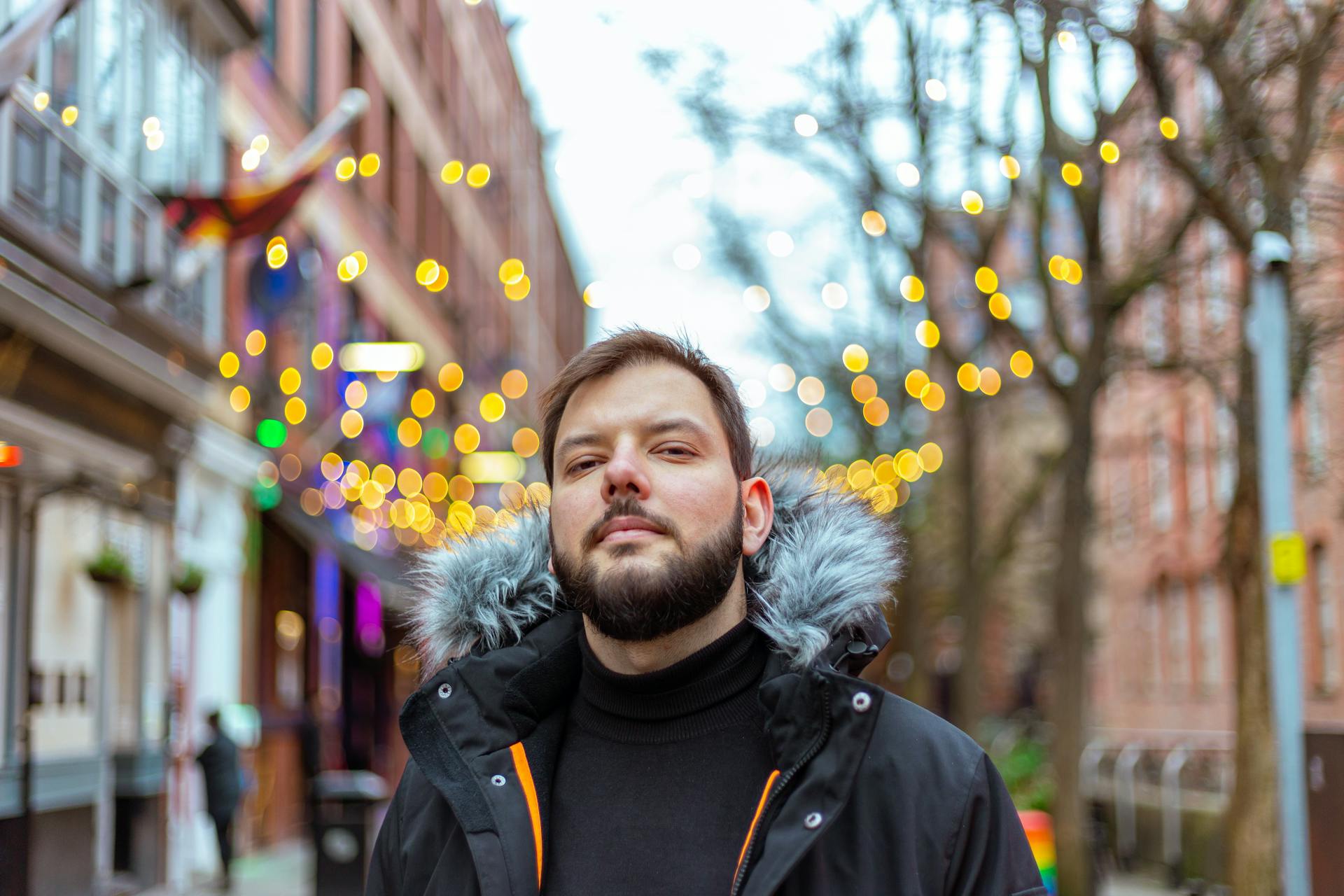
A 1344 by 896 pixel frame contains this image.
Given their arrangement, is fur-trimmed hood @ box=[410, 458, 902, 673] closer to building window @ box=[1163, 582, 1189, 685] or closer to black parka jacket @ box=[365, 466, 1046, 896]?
black parka jacket @ box=[365, 466, 1046, 896]

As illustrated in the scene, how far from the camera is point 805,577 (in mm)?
2775

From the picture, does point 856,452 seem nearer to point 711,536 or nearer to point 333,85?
point 333,85

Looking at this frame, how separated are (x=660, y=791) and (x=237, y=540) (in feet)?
53.8

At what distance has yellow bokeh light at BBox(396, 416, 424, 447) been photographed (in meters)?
24.8

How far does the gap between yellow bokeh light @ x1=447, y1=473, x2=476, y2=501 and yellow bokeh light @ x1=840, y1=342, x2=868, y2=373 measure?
7727 mm

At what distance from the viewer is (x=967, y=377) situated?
16.8 meters

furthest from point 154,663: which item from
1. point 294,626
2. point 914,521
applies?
point 914,521

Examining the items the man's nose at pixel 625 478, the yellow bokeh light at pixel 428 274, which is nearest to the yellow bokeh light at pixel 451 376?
the yellow bokeh light at pixel 428 274

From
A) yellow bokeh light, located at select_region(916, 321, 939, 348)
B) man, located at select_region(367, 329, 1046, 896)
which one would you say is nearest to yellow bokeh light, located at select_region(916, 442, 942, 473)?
yellow bokeh light, located at select_region(916, 321, 939, 348)

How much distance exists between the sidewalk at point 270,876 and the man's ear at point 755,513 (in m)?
12.2

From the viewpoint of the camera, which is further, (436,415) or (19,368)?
(436,415)

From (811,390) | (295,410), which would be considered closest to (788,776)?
(295,410)

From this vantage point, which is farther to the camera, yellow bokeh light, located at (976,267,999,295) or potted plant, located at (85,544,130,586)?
yellow bokeh light, located at (976,267,999,295)

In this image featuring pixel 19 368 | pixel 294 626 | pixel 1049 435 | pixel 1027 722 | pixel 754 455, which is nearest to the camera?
pixel 754 455
